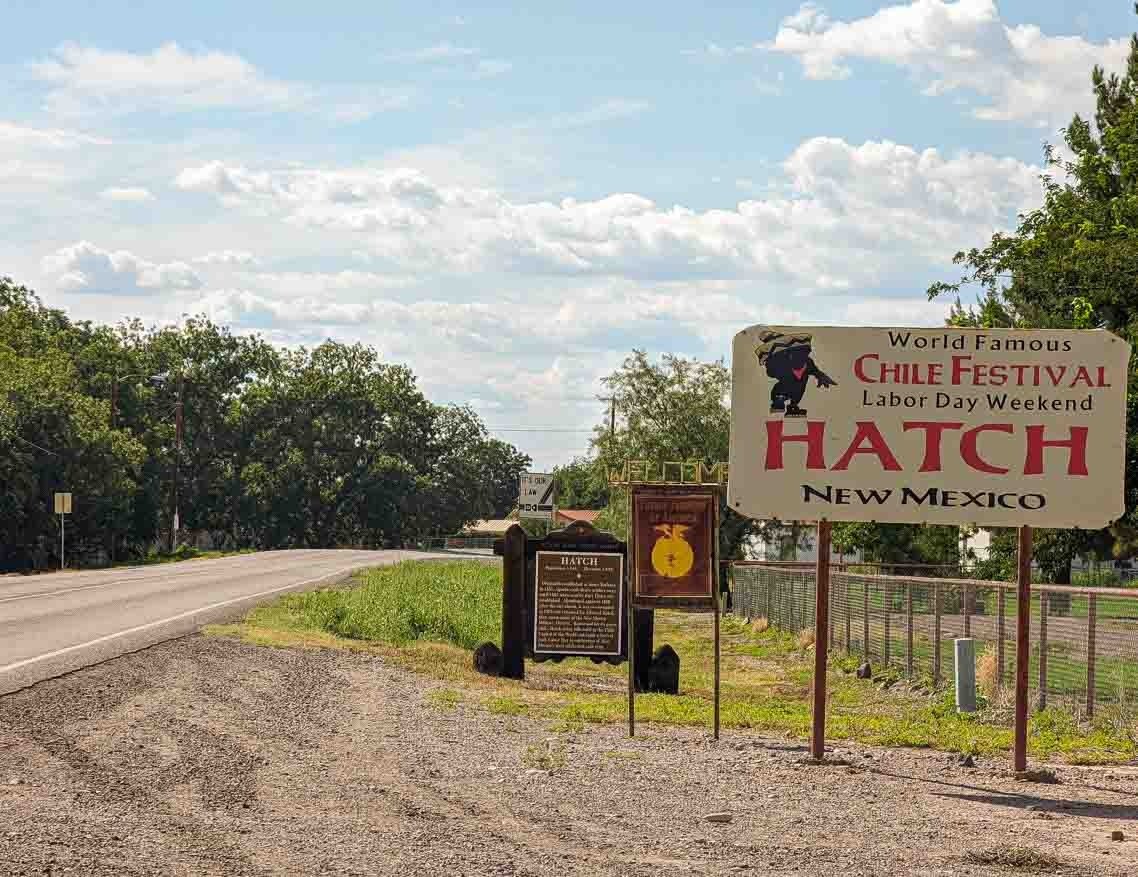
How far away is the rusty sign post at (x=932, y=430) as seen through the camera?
12.3 m

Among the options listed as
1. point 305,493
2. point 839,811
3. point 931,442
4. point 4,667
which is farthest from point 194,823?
point 305,493

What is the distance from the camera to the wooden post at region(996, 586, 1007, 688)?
18594 mm

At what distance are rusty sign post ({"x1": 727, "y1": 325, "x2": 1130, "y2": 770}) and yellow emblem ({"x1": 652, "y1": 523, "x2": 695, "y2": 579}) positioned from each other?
3.87 ft

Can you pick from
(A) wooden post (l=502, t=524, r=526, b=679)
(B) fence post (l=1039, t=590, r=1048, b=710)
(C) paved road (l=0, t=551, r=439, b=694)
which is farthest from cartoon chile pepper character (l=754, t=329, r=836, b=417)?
(C) paved road (l=0, t=551, r=439, b=694)

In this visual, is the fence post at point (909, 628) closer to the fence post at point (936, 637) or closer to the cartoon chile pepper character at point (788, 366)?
the fence post at point (936, 637)

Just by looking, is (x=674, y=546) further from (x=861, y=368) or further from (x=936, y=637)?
(x=936, y=637)

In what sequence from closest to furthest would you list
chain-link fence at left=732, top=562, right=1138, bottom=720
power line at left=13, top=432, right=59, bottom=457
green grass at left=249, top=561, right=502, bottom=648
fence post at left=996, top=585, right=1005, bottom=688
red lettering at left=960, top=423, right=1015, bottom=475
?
red lettering at left=960, top=423, right=1015, bottom=475
chain-link fence at left=732, top=562, right=1138, bottom=720
fence post at left=996, top=585, right=1005, bottom=688
green grass at left=249, top=561, right=502, bottom=648
power line at left=13, top=432, right=59, bottom=457

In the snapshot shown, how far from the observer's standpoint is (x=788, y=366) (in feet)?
41.4

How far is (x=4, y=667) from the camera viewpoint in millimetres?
16359

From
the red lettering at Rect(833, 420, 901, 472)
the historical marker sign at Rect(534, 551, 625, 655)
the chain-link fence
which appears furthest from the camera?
the historical marker sign at Rect(534, 551, 625, 655)

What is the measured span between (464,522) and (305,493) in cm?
1775

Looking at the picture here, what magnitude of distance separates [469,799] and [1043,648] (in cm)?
979

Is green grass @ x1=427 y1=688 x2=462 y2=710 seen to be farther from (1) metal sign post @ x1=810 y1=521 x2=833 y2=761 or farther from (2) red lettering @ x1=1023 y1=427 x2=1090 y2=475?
→ (2) red lettering @ x1=1023 y1=427 x2=1090 y2=475

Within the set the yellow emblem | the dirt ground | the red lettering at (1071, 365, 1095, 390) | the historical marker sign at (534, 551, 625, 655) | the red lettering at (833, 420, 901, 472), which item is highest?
the red lettering at (1071, 365, 1095, 390)
